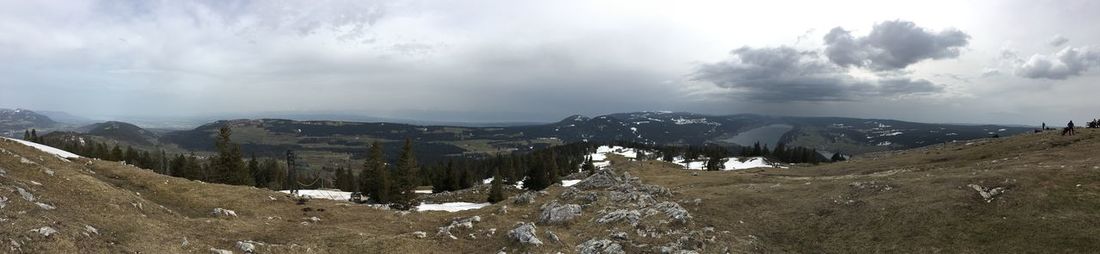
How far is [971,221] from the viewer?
32.0 meters

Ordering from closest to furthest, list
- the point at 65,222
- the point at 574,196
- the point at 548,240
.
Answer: the point at 65,222
the point at 548,240
the point at 574,196

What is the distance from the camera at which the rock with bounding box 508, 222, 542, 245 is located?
115 ft

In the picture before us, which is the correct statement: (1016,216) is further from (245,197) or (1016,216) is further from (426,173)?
(426,173)

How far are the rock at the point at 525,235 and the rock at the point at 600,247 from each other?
9.48ft

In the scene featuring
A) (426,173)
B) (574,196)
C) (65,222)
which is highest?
(65,222)

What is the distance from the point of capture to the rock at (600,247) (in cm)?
3350

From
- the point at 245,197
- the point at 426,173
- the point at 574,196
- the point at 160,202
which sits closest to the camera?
the point at 160,202

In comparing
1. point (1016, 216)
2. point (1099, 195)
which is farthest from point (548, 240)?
point (1099, 195)

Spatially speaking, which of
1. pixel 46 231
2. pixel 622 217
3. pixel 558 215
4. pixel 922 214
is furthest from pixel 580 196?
pixel 46 231

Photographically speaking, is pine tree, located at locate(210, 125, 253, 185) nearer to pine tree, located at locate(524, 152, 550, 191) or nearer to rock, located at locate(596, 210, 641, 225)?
pine tree, located at locate(524, 152, 550, 191)

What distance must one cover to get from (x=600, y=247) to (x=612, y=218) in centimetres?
706

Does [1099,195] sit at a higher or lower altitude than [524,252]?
higher

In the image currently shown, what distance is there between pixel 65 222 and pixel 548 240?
25419 millimetres

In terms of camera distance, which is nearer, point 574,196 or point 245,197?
point 245,197
